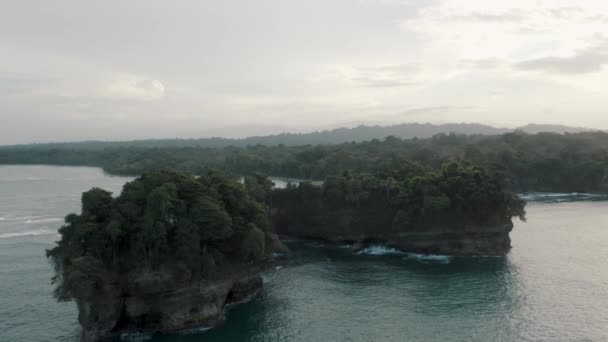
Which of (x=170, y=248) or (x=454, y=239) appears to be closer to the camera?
(x=170, y=248)

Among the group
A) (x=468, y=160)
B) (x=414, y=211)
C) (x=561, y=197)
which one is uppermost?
(x=468, y=160)

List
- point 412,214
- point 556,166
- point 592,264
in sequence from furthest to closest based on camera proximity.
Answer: point 556,166
point 412,214
point 592,264

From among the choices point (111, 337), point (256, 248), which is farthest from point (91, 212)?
point (256, 248)

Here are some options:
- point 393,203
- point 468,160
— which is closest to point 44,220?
point 393,203

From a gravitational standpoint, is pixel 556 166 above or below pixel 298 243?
above

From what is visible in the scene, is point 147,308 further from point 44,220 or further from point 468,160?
point 468,160

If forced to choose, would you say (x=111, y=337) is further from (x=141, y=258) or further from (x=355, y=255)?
(x=355, y=255)

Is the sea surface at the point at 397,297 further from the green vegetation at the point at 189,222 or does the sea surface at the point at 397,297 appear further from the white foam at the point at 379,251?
the green vegetation at the point at 189,222

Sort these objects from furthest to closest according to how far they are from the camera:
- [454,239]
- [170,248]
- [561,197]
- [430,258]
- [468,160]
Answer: [468,160], [561,197], [454,239], [430,258], [170,248]
